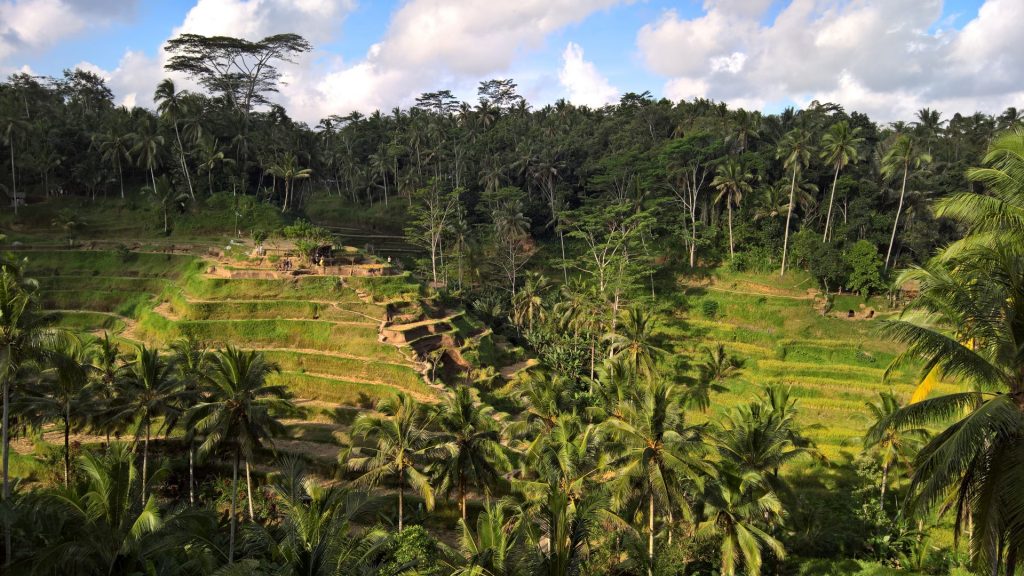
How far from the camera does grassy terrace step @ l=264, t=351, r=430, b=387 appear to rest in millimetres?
40125

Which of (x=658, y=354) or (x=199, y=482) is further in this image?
(x=658, y=354)

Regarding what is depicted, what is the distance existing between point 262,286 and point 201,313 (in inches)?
202

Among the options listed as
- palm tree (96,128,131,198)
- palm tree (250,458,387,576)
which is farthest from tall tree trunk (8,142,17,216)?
palm tree (250,458,387,576)

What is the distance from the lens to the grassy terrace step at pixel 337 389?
38.9 meters

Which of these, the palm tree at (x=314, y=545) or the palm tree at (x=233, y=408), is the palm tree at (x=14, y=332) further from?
the palm tree at (x=314, y=545)

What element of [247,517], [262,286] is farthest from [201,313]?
[247,517]

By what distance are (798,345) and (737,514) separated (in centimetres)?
3428

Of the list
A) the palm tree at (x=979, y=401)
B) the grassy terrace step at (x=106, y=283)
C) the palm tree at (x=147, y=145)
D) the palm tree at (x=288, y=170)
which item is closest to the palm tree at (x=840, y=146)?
the palm tree at (x=979, y=401)

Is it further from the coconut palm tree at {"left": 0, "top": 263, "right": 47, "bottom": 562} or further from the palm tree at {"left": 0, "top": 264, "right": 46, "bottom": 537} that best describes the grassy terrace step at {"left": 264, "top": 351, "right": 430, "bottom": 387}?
the palm tree at {"left": 0, "top": 264, "right": 46, "bottom": 537}

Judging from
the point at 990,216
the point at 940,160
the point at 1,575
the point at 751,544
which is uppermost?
the point at 940,160

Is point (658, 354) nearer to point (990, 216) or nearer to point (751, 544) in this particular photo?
point (751, 544)

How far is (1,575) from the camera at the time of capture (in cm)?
1355

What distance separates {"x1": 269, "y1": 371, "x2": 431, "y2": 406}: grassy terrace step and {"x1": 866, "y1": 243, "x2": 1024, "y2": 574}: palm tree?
106ft

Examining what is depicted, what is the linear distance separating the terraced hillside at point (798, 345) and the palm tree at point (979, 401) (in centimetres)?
2862
